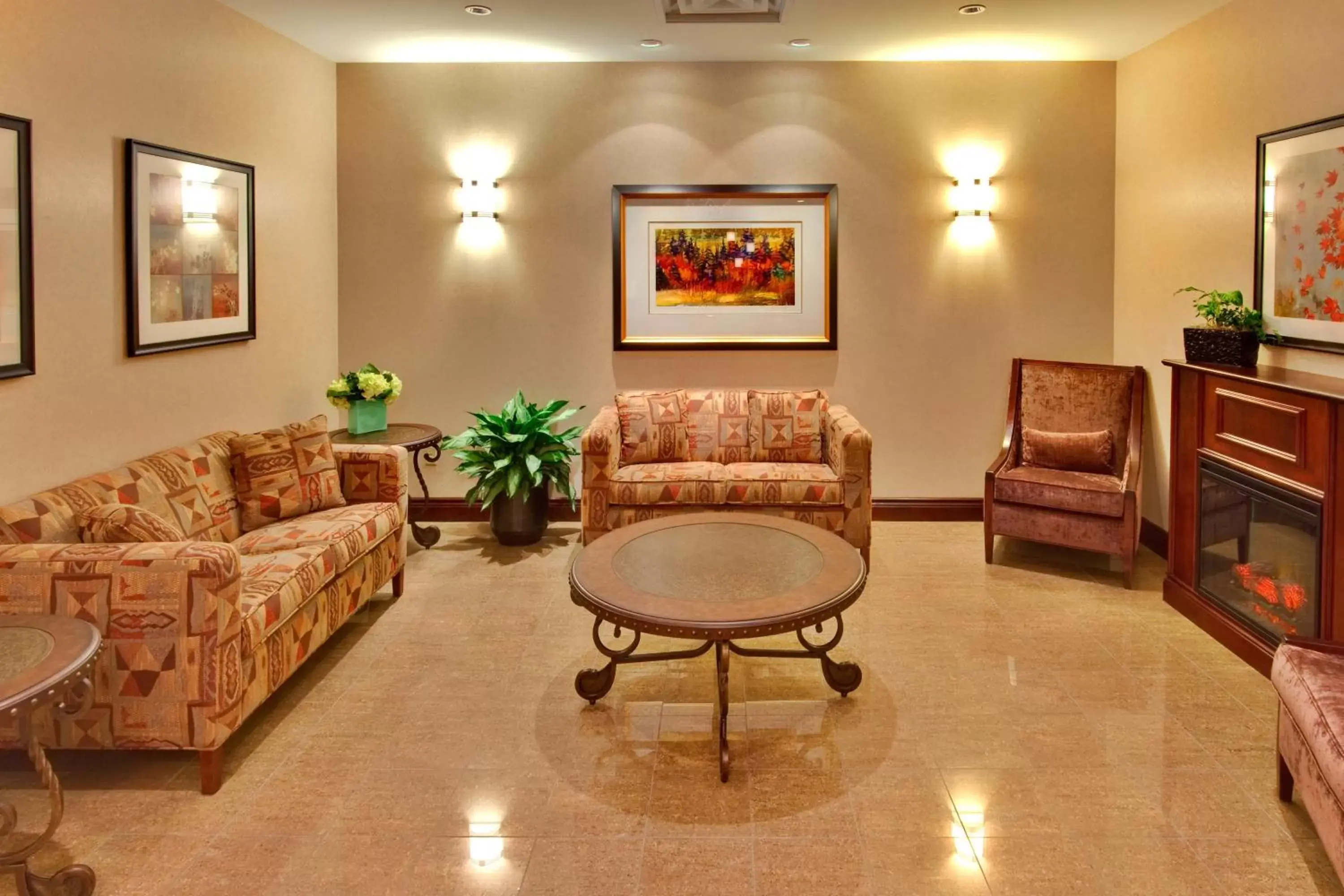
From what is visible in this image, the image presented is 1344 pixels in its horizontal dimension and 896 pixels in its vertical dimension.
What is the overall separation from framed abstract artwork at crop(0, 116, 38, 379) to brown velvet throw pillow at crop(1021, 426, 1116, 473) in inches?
186

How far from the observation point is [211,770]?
2912 mm

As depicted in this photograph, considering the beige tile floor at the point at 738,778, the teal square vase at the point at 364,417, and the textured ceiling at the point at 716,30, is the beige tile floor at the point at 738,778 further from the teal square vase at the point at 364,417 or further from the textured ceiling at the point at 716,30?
the textured ceiling at the point at 716,30

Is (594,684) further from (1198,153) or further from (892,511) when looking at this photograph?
(1198,153)

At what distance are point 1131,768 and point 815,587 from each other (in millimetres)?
1102

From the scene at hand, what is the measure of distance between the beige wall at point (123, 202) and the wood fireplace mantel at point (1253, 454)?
438 cm

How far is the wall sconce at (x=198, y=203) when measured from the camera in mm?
4305

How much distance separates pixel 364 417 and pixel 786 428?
2343 millimetres

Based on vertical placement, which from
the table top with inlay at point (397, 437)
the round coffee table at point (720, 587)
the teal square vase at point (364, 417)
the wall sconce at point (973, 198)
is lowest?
the round coffee table at point (720, 587)

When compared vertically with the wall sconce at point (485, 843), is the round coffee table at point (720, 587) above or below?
above

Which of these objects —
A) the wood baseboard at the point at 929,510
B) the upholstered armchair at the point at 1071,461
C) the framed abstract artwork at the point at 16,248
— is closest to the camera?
the framed abstract artwork at the point at 16,248

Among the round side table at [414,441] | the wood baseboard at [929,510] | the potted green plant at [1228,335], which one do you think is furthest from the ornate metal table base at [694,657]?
the wood baseboard at [929,510]

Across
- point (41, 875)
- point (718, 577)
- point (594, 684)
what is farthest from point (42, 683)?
point (718, 577)

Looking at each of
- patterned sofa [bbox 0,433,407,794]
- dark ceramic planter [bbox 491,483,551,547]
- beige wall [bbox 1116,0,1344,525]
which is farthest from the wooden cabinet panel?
patterned sofa [bbox 0,433,407,794]

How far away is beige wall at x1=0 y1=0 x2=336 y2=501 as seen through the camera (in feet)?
11.2
